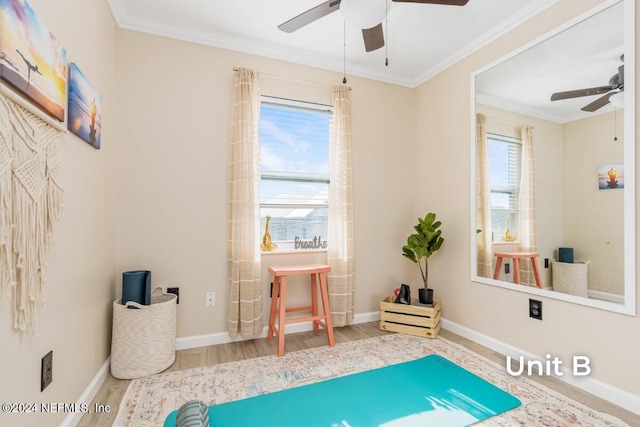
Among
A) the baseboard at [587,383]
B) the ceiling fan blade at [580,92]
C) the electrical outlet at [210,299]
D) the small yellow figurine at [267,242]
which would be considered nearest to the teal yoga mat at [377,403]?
the baseboard at [587,383]

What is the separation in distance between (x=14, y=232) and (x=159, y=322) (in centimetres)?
126

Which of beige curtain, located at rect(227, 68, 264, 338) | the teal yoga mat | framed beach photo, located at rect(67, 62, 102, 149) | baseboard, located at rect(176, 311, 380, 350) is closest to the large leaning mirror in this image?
the teal yoga mat

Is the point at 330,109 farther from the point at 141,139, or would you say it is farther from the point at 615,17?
the point at 615,17

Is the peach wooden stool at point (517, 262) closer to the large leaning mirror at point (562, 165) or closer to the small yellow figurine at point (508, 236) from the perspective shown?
the large leaning mirror at point (562, 165)

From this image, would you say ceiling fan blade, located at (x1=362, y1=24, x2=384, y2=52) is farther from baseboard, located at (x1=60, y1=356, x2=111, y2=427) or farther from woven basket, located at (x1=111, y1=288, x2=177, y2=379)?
baseboard, located at (x1=60, y1=356, x2=111, y2=427)

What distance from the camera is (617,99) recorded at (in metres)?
1.85

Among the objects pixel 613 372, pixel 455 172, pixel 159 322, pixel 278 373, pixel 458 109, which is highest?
pixel 458 109

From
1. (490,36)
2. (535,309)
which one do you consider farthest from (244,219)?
(490,36)

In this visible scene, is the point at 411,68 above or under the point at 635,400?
above

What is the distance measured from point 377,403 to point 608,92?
240 centimetres

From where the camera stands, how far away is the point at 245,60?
2.80 meters

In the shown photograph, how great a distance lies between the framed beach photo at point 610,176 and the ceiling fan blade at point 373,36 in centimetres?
168

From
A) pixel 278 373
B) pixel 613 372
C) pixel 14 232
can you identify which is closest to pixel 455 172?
pixel 613 372

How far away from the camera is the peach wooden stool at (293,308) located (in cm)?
252
